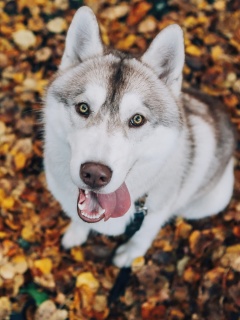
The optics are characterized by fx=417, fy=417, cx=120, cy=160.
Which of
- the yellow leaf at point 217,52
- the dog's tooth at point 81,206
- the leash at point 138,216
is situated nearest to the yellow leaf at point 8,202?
the leash at point 138,216

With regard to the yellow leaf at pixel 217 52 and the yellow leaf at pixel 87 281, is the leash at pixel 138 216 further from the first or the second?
the yellow leaf at pixel 217 52

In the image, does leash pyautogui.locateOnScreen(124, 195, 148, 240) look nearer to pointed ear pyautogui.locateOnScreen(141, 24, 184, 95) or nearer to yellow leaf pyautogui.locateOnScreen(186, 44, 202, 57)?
pointed ear pyautogui.locateOnScreen(141, 24, 184, 95)

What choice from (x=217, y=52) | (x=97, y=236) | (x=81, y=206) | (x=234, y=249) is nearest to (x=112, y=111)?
(x=81, y=206)

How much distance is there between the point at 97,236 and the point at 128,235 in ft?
1.06

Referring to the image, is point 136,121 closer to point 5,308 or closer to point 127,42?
point 5,308

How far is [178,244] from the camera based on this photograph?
334cm

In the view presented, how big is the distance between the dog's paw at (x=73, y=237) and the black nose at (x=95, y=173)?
1.23m

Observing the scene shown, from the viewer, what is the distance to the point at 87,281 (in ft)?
10.2

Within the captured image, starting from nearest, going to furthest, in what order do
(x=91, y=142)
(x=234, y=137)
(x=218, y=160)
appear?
(x=91, y=142)
(x=218, y=160)
(x=234, y=137)

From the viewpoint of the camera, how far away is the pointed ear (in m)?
2.19

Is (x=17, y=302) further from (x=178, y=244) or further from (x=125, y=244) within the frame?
(x=178, y=244)

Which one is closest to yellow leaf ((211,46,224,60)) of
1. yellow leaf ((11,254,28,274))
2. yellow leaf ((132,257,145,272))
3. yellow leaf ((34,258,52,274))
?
yellow leaf ((132,257,145,272))

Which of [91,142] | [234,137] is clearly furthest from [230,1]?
[91,142]

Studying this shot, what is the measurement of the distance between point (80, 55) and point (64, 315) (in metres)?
1.80
